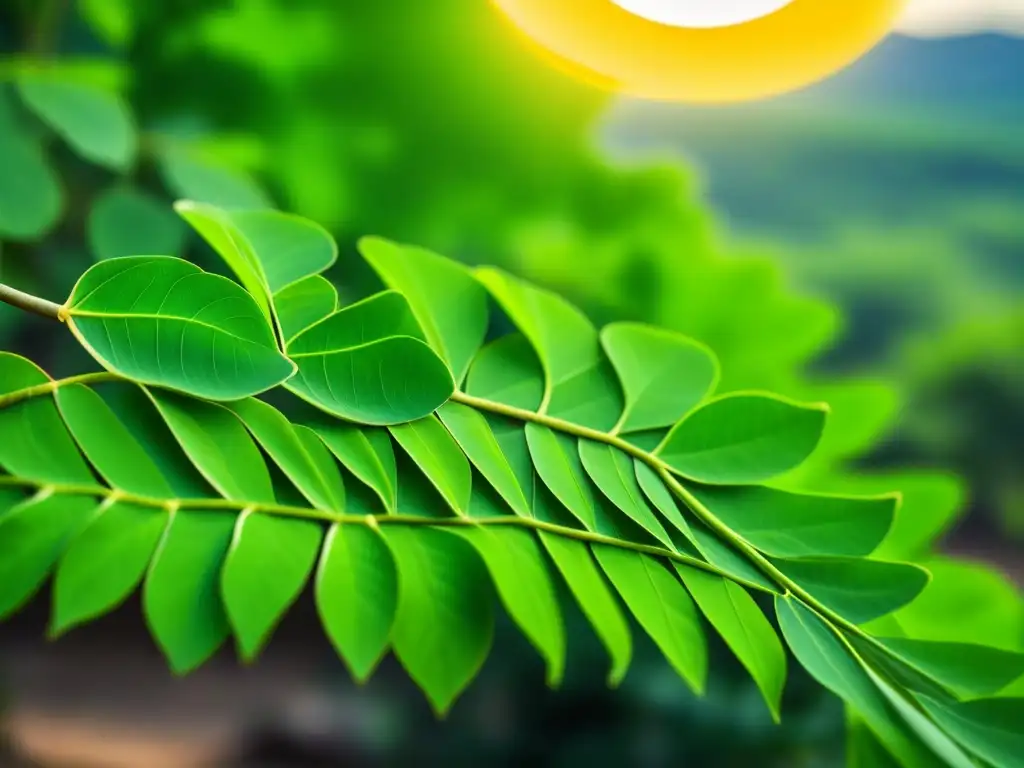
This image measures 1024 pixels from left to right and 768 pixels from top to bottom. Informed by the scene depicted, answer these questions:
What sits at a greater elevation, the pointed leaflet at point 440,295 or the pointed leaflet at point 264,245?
the pointed leaflet at point 440,295

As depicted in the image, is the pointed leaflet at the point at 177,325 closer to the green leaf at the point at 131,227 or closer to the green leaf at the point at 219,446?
the green leaf at the point at 219,446

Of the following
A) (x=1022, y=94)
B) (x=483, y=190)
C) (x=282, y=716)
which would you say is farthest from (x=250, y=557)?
(x=1022, y=94)

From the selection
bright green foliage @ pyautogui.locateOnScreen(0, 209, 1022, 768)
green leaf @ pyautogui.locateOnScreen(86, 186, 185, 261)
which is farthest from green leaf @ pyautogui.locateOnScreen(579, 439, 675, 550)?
green leaf @ pyautogui.locateOnScreen(86, 186, 185, 261)

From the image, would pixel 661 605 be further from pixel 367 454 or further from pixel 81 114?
pixel 81 114

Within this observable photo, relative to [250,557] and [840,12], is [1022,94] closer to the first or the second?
[840,12]

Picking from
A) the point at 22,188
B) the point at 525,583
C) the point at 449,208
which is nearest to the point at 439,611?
the point at 525,583

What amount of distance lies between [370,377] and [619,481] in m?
0.05

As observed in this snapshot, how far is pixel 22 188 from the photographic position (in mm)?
230

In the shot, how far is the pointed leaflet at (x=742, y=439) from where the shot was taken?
0.16 m

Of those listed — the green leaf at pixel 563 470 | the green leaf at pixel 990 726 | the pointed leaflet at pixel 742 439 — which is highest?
the pointed leaflet at pixel 742 439

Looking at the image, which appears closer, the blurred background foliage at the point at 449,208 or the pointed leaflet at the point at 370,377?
the pointed leaflet at the point at 370,377

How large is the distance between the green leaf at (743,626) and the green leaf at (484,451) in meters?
0.03

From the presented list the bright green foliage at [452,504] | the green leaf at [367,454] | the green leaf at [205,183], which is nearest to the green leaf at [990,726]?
the bright green foliage at [452,504]

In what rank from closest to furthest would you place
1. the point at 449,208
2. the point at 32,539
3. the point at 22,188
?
1. the point at 32,539
2. the point at 22,188
3. the point at 449,208
